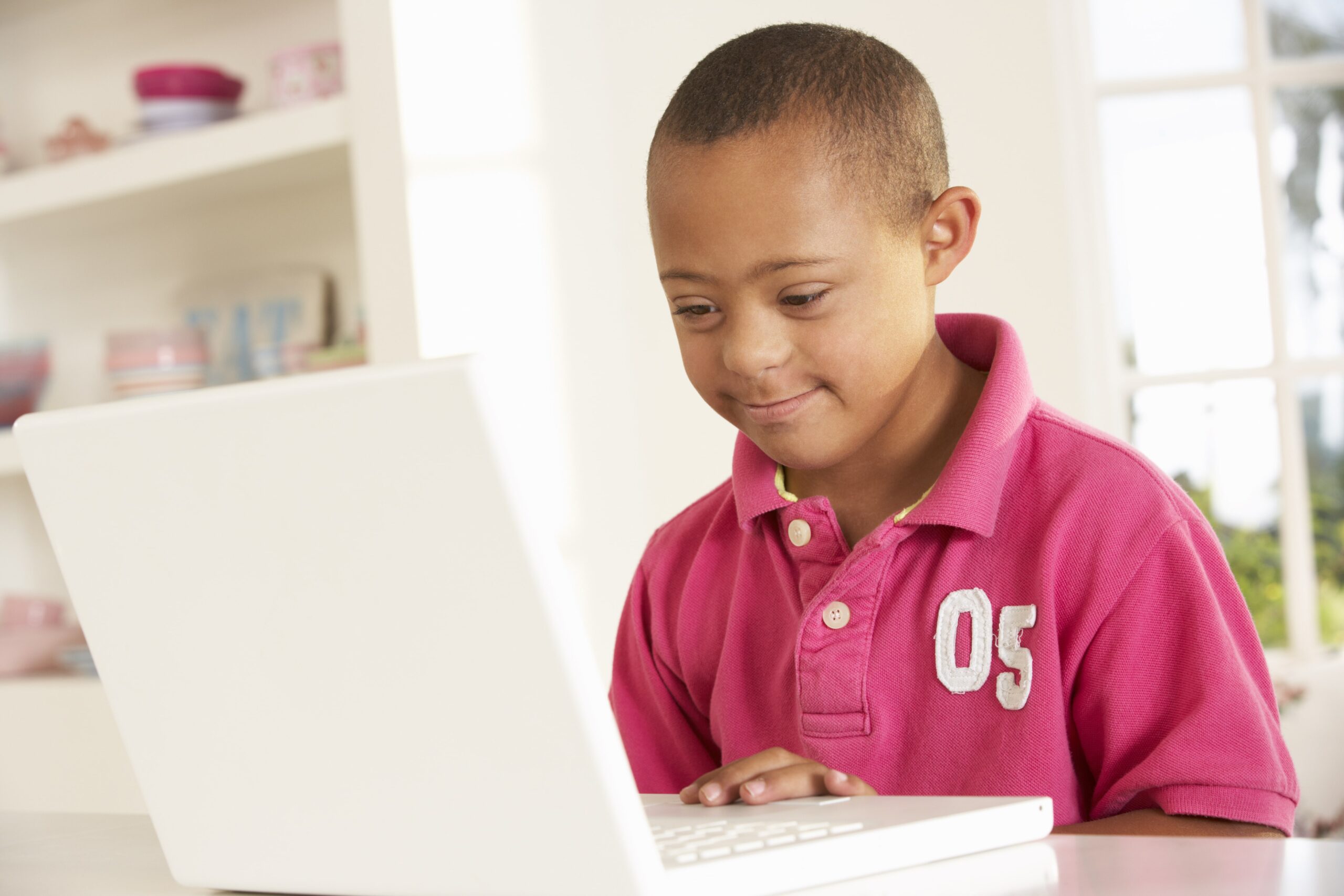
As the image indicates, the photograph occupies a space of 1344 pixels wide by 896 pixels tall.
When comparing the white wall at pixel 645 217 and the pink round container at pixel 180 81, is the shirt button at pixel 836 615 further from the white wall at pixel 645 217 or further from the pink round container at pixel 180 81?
the pink round container at pixel 180 81

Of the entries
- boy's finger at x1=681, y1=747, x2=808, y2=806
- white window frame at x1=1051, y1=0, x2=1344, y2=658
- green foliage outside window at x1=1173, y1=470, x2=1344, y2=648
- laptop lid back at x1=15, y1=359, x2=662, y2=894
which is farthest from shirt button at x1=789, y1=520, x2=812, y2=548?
green foliage outside window at x1=1173, y1=470, x2=1344, y2=648

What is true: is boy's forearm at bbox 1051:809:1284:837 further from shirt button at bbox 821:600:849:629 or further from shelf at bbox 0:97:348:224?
shelf at bbox 0:97:348:224

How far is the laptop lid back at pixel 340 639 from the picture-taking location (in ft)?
1.48

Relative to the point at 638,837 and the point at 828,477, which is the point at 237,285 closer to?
the point at 828,477

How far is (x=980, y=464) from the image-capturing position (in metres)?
0.88

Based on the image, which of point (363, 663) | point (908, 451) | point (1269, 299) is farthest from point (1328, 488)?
point (363, 663)

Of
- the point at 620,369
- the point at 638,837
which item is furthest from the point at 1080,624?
the point at 620,369

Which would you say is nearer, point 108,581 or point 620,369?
point 108,581

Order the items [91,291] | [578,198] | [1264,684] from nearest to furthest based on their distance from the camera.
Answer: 1. [1264,684]
2. [578,198]
3. [91,291]

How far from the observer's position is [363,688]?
49 cm

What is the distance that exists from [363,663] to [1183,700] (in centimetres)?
50

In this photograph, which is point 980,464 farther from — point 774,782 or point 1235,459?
point 1235,459

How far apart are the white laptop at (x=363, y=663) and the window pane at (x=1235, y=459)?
169 centimetres

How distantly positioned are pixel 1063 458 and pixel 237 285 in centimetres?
172
